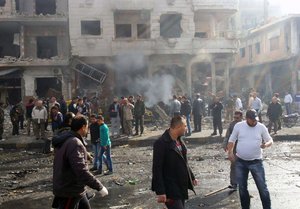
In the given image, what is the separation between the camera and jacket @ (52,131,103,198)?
402 centimetres

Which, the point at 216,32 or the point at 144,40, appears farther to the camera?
the point at 216,32

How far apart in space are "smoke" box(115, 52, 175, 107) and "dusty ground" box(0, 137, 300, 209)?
48.8ft

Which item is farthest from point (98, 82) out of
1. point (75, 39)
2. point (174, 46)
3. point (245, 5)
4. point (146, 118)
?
point (245, 5)

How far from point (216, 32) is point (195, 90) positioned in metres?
5.67

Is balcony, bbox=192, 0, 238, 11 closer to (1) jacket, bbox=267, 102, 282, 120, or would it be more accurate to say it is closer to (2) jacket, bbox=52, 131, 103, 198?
(1) jacket, bbox=267, 102, 282, 120

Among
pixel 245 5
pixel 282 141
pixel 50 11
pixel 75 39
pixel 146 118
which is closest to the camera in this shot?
pixel 282 141

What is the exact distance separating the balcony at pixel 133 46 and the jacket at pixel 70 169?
24119 millimetres

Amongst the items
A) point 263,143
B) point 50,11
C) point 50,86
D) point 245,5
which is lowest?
point 263,143

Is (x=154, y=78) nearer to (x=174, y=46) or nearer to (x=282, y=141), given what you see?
(x=174, y=46)

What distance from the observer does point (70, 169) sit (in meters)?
4.14

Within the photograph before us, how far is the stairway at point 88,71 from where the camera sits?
28.0 m

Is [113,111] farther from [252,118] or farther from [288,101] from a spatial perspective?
[288,101]

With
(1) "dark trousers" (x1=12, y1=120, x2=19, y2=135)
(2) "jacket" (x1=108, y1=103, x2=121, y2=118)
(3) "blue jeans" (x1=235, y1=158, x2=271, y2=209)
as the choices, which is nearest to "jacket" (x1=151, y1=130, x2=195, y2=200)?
(3) "blue jeans" (x1=235, y1=158, x2=271, y2=209)

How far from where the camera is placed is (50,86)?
29.7m
